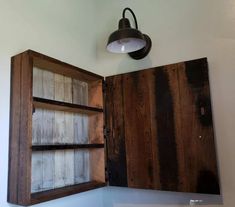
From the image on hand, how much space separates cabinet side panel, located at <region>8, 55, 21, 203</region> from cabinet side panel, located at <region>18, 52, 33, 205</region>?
0.03m

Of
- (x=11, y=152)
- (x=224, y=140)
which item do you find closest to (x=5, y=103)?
(x=11, y=152)

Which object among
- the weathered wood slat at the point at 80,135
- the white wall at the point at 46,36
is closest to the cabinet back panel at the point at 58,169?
the weathered wood slat at the point at 80,135

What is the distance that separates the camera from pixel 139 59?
187cm

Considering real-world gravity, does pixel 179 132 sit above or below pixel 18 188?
above

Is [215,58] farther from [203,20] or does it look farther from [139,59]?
[139,59]

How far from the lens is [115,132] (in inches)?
70.9

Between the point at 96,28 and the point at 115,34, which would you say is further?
the point at 96,28

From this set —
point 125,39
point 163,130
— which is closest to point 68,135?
point 163,130

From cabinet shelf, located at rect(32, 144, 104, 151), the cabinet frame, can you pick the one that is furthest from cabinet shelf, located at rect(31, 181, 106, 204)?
cabinet shelf, located at rect(32, 144, 104, 151)

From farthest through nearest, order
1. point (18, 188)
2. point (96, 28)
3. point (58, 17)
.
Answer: point (96, 28)
point (58, 17)
point (18, 188)

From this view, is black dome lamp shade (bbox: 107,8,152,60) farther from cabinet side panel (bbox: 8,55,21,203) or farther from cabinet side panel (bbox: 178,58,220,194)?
cabinet side panel (bbox: 8,55,21,203)

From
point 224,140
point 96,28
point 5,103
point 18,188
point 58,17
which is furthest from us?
point 96,28

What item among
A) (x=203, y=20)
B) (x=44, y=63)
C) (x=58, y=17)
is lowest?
(x=44, y=63)

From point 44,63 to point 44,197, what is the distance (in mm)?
775
